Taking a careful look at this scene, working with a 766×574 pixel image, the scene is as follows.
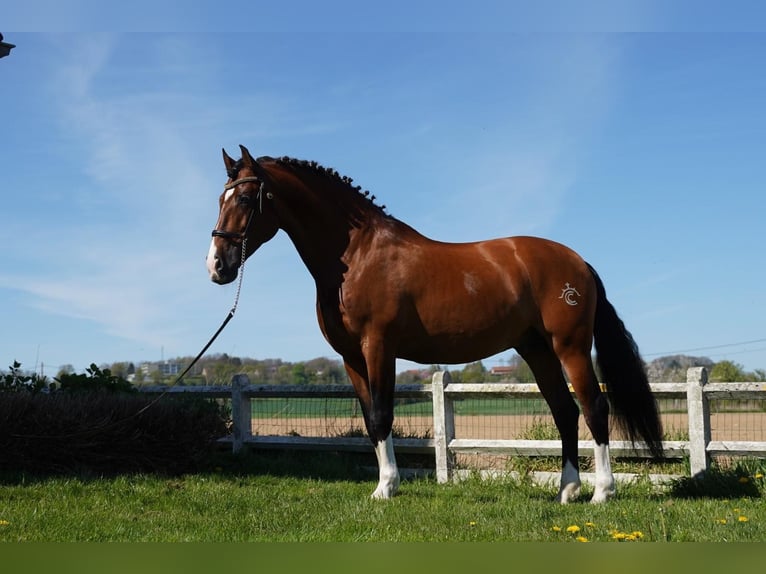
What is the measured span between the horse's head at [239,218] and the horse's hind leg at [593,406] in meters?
2.74

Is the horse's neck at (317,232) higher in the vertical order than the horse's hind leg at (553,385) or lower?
higher

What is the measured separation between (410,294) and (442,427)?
2332mm

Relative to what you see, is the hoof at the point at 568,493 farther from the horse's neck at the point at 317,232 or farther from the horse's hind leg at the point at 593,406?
the horse's neck at the point at 317,232

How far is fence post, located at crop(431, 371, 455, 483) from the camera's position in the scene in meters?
7.61

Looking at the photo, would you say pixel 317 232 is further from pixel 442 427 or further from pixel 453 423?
pixel 453 423

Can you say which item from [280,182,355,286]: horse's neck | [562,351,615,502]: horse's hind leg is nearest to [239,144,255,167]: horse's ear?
[280,182,355,286]: horse's neck

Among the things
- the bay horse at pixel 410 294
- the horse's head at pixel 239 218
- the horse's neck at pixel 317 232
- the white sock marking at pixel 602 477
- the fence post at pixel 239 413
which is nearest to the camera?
the horse's head at pixel 239 218

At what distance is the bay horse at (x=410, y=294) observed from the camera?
579 cm

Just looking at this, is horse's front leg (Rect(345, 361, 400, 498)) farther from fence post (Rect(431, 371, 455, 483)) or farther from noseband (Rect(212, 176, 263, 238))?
fence post (Rect(431, 371, 455, 483))

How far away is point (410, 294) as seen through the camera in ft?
19.3

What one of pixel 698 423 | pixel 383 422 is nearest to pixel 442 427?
pixel 383 422

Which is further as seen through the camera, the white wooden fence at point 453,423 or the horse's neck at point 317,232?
the white wooden fence at point 453,423

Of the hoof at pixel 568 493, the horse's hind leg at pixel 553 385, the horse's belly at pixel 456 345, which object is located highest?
the horse's belly at pixel 456 345

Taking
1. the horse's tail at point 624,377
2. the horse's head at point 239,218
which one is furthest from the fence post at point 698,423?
the horse's head at point 239,218
